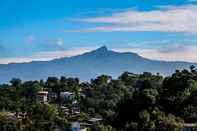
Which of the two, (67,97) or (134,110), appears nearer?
(134,110)

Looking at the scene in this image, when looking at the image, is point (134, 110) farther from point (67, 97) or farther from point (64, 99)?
point (67, 97)

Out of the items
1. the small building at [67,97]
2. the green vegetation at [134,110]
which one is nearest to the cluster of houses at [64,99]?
the small building at [67,97]

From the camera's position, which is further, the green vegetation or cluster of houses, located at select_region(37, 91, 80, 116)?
cluster of houses, located at select_region(37, 91, 80, 116)

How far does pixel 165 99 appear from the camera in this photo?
37156 millimetres

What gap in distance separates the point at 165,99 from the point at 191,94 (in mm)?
1680

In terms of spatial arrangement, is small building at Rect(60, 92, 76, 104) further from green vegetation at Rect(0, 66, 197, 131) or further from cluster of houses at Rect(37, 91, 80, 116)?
green vegetation at Rect(0, 66, 197, 131)

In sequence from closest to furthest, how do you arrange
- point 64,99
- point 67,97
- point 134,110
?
1. point 134,110
2. point 64,99
3. point 67,97

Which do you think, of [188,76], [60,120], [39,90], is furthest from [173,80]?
[39,90]

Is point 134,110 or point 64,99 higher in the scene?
point 134,110

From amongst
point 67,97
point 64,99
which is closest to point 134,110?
point 64,99

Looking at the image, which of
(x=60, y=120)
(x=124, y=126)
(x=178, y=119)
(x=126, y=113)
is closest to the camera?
(x=178, y=119)

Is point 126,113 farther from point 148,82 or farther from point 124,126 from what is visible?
point 148,82

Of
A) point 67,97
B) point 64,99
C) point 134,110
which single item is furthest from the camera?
point 67,97

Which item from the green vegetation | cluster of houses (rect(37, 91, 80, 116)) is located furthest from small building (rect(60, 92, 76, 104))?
the green vegetation
